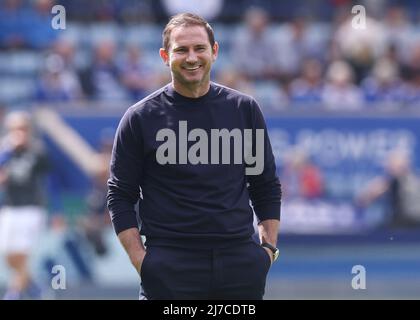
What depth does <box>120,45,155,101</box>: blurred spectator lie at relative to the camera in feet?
52.4

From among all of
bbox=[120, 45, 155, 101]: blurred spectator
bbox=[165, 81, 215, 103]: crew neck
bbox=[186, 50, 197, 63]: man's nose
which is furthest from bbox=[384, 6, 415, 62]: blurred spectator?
bbox=[186, 50, 197, 63]: man's nose

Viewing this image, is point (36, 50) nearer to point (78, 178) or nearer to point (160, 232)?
point (78, 178)

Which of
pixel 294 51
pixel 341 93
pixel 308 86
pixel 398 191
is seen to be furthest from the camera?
pixel 294 51

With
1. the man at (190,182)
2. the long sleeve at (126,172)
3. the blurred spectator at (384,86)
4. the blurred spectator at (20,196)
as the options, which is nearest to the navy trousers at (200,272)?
the man at (190,182)

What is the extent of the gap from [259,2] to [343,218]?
14.4ft

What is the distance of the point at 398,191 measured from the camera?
1520 cm

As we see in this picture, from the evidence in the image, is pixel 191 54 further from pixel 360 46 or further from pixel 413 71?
pixel 413 71

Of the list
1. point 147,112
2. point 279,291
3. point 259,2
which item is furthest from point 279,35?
point 147,112

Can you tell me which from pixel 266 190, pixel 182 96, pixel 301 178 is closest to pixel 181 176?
pixel 182 96

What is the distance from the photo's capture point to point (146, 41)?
17547 millimetres

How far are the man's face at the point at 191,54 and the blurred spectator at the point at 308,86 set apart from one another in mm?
10097

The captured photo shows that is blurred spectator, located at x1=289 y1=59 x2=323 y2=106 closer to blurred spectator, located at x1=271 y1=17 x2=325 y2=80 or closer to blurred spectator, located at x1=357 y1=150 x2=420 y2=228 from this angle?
blurred spectator, located at x1=271 y1=17 x2=325 y2=80

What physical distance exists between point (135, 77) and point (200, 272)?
10.7 m

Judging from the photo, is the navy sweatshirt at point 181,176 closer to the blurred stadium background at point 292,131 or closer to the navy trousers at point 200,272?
the navy trousers at point 200,272
